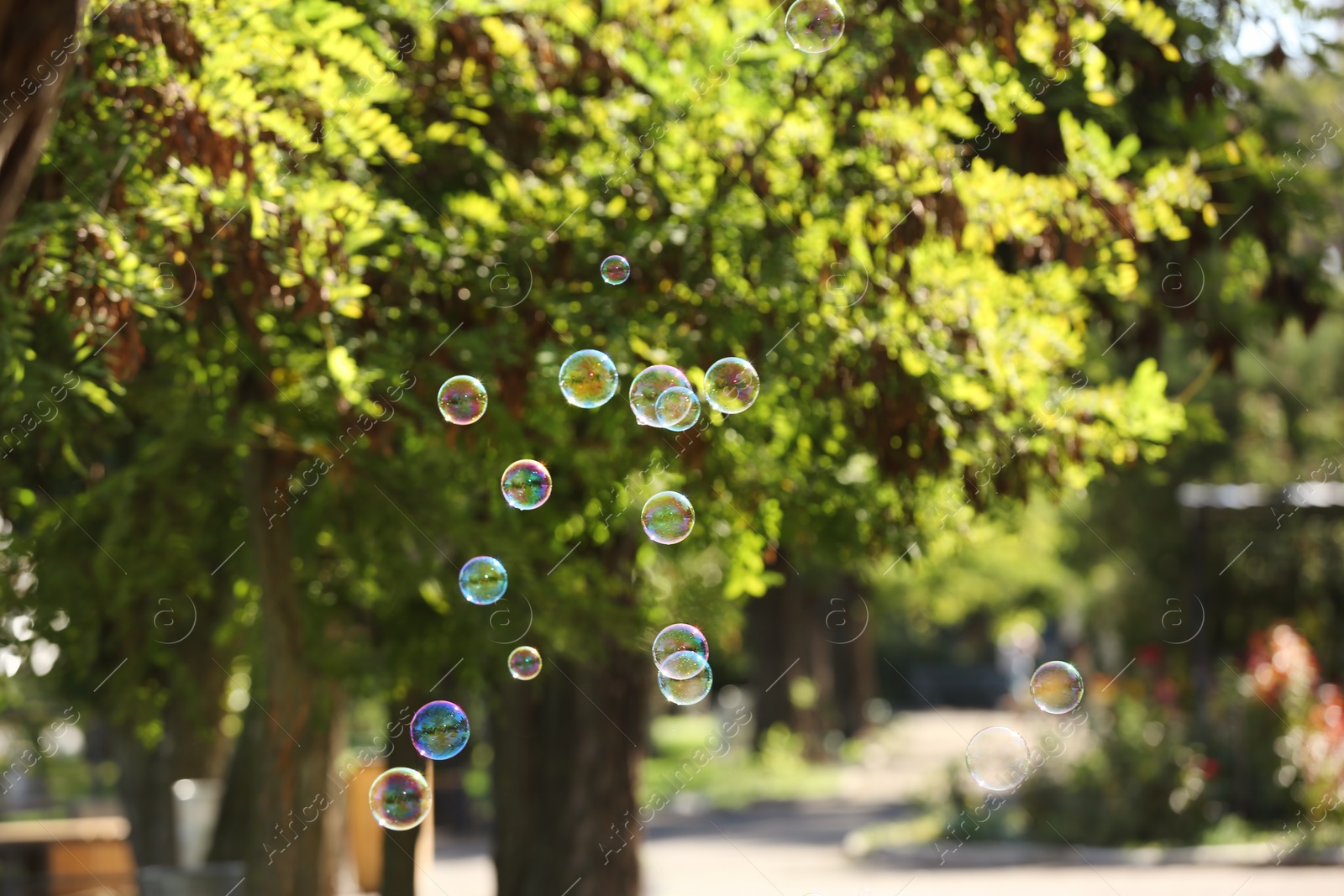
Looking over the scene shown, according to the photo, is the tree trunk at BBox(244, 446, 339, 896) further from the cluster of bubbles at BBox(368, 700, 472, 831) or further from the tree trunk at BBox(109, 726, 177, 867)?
the tree trunk at BBox(109, 726, 177, 867)

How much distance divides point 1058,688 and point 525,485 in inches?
132

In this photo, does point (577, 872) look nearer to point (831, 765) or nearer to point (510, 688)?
point (510, 688)

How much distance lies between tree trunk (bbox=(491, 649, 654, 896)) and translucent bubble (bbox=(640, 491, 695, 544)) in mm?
2752

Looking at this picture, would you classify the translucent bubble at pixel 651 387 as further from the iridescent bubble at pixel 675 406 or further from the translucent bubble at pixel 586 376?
the translucent bubble at pixel 586 376

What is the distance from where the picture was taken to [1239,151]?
26.3ft

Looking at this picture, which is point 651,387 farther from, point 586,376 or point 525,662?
point 525,662

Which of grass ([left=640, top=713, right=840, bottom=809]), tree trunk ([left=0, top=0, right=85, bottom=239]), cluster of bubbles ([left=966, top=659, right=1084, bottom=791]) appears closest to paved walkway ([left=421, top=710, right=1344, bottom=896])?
grass ([left=640, top=713, right=840, bottom=809])

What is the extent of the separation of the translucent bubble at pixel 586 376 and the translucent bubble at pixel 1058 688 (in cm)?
335

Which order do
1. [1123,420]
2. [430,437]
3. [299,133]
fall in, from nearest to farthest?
[299,133] < [430,437] < [1123,420]

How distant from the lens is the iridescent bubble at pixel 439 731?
7488 mm

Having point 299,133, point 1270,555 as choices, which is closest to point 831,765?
point 1270,555

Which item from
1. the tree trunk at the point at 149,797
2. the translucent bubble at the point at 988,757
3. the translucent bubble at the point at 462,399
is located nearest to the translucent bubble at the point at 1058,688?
the translucent bubble at the point at 988,757

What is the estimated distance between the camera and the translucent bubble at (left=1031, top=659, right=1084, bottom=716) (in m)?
8.29

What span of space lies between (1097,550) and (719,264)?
1810cm
